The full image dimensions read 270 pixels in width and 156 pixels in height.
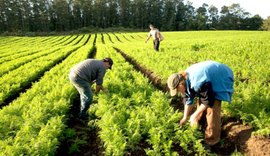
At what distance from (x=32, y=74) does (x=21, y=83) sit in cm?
159

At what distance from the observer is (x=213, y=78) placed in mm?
5363

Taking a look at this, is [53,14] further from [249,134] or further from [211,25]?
[249,134]

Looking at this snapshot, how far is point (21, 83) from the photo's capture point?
40.7ft

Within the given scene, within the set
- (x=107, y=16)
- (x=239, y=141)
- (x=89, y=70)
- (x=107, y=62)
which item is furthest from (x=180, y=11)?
(x=239, y=141)

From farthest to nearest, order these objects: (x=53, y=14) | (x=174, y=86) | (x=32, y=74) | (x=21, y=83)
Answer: (x=53, y=14) < (x=32, y=74) < (x=21, y=83) < (x=174, y=86)

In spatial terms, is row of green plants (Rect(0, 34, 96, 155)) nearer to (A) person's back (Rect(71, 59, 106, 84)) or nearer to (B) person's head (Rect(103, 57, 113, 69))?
(A) person's back (Rect(71, 59, 106, 84))

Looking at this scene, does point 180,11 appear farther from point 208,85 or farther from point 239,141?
point 208,85

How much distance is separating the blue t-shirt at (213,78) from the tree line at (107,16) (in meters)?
89.9

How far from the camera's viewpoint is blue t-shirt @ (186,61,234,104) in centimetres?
535

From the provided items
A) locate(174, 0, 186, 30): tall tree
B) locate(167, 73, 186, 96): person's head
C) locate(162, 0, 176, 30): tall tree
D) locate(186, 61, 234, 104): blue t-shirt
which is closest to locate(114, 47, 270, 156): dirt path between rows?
locate(186, 61, 234, 104): blue t-shirt

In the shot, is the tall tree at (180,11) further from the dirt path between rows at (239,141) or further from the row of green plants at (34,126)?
the dirt path between rows at (239,141)

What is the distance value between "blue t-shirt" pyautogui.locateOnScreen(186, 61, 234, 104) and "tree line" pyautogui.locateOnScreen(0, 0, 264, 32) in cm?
8987

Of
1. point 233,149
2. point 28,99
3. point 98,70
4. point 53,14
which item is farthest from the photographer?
point 53,14

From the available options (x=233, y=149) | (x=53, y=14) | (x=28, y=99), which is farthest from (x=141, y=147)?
(x=53, y=14)
